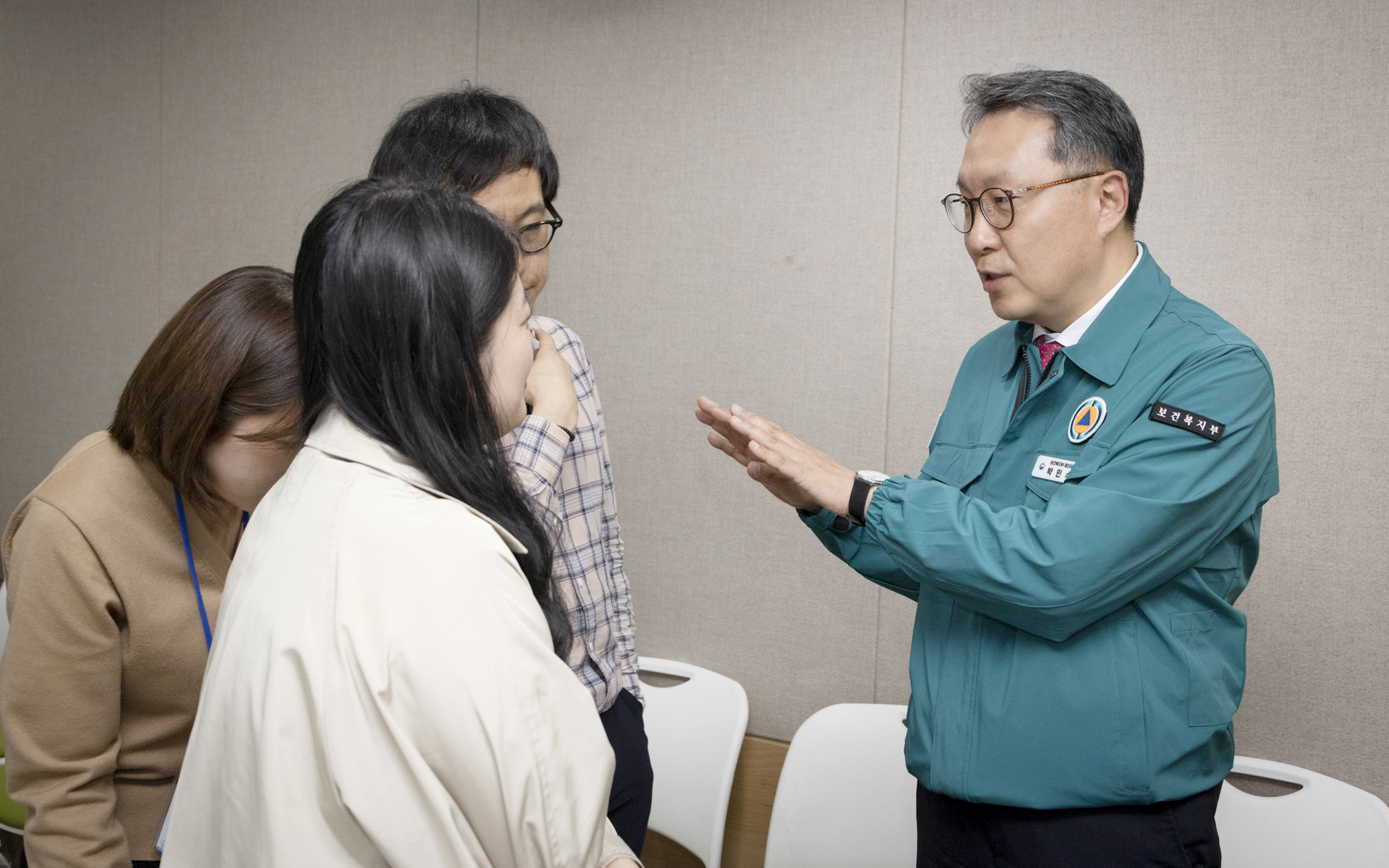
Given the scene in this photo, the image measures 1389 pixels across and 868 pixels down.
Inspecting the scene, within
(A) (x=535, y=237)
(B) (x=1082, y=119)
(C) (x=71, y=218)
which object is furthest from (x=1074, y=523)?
(C) (x=71, y=218)

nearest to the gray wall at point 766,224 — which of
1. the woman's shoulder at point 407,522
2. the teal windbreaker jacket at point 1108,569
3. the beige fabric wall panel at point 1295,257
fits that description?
the beige fabric wall panel at point 1295,257

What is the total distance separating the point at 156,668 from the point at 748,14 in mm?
2068

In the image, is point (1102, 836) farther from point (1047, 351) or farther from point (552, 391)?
point (552, 391)

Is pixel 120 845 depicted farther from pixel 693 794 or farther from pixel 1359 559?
pixel 1359 559

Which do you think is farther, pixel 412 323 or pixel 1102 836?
pixel 1102 836

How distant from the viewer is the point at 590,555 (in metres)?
1.48

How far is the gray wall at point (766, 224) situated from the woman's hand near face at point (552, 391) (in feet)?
4.03

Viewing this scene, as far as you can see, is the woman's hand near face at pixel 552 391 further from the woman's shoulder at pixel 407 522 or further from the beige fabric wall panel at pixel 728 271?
the beige fabric wall panel at pixel 728 271

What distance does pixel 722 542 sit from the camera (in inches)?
101

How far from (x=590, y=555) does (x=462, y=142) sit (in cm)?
69

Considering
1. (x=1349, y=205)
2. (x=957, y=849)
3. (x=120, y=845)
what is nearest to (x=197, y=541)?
(x=120, y=845)

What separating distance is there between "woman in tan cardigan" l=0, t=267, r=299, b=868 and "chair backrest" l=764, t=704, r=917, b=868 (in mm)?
1336

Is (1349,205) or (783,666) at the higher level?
(1349,205)

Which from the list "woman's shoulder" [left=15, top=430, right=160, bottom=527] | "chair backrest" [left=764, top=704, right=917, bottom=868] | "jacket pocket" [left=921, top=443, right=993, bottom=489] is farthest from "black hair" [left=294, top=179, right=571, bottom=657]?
"chair backrest" [left=764, top=704, right=917, bottom=868]
